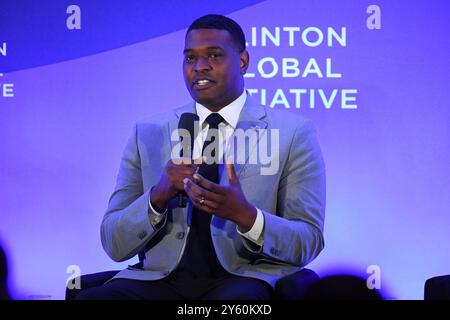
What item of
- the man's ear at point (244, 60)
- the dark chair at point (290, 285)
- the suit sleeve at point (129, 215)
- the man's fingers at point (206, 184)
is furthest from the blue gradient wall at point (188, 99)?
the man's fingers at point (206, 184)

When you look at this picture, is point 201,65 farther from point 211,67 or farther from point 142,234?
point 142,234

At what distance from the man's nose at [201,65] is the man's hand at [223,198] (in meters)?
0.60

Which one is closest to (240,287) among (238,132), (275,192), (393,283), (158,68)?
(275,192)

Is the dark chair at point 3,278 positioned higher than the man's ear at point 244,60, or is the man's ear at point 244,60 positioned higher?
the man's ear at point 244,60

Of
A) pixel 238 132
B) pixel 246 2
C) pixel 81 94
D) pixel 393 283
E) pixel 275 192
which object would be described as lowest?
pixel 393 283

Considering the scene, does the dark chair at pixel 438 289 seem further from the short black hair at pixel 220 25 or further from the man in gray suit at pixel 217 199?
the short black hair at pixel 220 25

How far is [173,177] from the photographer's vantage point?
308 centimetres

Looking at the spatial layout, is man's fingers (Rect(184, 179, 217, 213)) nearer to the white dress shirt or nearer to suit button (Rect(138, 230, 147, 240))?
suit button (Rect(138, 230, 147, 240))

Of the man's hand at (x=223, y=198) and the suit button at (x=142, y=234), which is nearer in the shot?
the man's hand at (x=223, y=198)

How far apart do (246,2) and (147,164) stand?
1078 millimetres

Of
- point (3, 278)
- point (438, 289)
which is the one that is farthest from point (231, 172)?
point (3, 278)

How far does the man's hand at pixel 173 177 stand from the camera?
3062 mm

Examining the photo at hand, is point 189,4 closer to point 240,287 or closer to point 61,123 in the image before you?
point 61,123

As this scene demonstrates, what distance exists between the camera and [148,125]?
11.8 ft
